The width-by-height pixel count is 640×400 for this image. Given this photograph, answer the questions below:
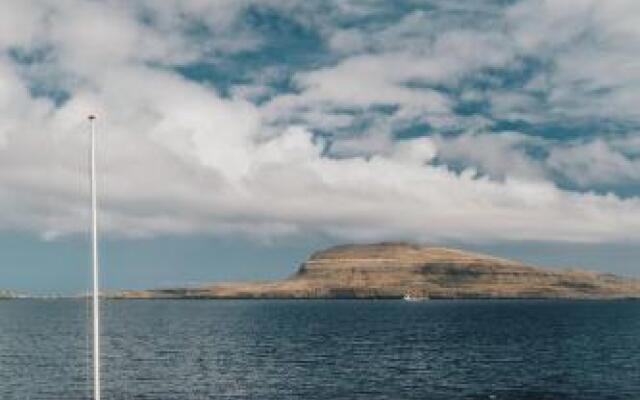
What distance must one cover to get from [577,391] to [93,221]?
301 feet

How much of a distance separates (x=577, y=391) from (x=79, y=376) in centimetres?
7769

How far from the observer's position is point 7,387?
119 m

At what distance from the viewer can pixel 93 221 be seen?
4691 cm

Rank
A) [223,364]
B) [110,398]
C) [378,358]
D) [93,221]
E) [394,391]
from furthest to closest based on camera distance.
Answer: [378,358] → [223,364] → [394,391] → [110,398] → [93,221]

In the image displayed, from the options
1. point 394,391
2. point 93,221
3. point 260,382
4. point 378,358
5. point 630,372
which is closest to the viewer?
point 93,221

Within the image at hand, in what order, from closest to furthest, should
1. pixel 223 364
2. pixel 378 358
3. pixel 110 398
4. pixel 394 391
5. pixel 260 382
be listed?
pixel 110 398
pixel 394 391
pixel 260 382
pixel 223 364
pixel 378 358

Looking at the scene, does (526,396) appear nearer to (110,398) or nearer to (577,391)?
(577,391)

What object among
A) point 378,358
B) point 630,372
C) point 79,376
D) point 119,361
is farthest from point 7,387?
point 630,372

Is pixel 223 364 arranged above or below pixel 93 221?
below

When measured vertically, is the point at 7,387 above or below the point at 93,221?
below

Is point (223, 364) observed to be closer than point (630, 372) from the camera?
No

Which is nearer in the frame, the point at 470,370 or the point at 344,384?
the point at 344,384

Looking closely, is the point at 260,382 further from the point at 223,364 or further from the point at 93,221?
the point at 93,221

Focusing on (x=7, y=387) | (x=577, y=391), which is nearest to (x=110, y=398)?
(x=7, y=387)
